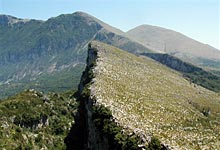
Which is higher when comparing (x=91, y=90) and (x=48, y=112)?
(x=91, y=90)

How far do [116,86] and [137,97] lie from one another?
9860 mm

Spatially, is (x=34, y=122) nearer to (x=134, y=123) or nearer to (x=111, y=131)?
(x=111, y=131)

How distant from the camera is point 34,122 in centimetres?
11006

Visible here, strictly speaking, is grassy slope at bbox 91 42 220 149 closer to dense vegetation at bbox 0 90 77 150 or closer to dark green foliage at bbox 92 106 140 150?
dark green foliage at bbox 92 106 140 150

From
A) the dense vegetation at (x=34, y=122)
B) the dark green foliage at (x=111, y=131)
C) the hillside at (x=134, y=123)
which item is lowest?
the dense vegetation at (x=34, y=122)

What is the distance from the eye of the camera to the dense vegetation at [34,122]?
9369 centimetres

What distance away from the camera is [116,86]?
88688 mm

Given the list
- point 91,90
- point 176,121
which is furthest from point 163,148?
point 91,90

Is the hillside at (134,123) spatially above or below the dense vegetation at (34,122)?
above

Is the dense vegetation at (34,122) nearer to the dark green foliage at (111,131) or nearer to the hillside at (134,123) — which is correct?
the hillside at (134,123)

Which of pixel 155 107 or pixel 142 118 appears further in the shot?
pixel 155 107

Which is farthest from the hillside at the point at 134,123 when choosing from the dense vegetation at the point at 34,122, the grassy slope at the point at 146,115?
the dense vegetation at the point at 34,122

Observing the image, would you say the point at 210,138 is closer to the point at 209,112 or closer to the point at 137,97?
the point at 137,97

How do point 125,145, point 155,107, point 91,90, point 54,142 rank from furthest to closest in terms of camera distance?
point 54,142
point 91,90
point 155,107
point 125,145
